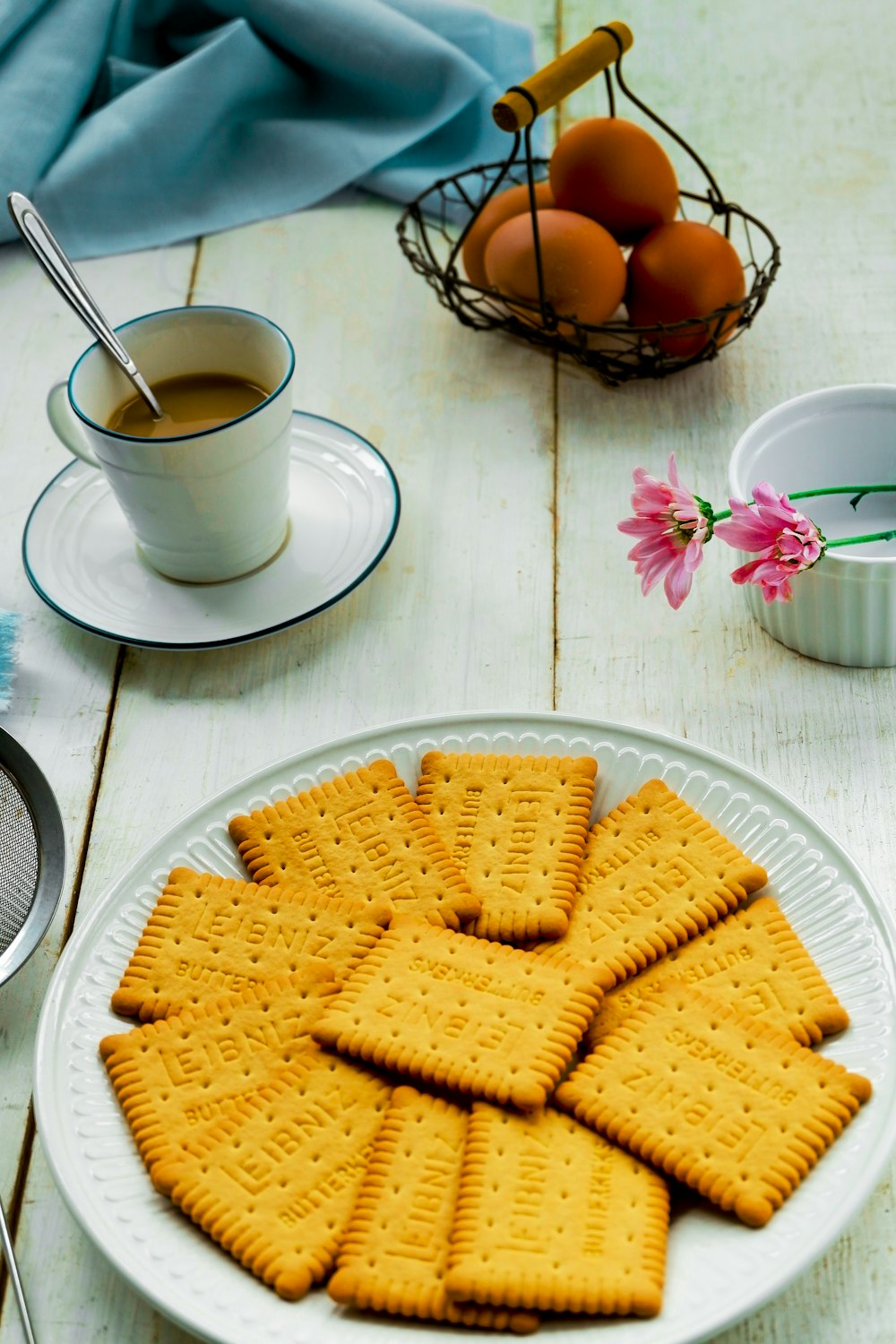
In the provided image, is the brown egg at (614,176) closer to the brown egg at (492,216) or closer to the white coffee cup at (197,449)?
the brown egg at (492,216)

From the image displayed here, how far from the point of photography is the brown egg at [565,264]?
1301 mm

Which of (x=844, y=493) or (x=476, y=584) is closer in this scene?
(x=844, y=493)

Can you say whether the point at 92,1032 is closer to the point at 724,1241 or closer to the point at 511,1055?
the point at 511,1055

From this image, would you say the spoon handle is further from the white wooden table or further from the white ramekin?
the white ramekin

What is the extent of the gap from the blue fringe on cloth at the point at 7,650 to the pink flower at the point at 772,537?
24.4 inches

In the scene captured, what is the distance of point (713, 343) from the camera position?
134 cm

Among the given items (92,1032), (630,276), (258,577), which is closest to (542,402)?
(630,276)

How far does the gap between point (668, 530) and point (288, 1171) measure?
557 mm

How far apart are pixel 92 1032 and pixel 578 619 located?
0.57 m

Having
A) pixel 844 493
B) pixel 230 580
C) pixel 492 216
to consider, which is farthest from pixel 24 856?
pixel 492 216

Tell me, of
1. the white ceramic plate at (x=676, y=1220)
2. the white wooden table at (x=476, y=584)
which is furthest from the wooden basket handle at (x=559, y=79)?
the white ceramic plate at (x=676, y=1220)

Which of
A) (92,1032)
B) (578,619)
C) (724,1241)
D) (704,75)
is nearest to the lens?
(724,1241)

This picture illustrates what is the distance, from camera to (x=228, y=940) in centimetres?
89

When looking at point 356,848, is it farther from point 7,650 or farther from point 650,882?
point 7,650
